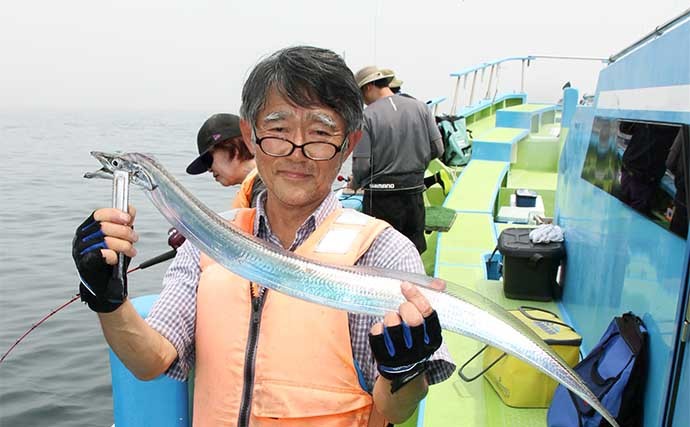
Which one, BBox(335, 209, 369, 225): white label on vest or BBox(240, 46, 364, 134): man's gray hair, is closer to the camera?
BBox(240, 46, 364, 134): man's gray hair

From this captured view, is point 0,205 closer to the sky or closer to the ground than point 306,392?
closer to the ground

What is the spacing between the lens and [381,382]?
170cm

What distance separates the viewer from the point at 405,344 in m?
1.49

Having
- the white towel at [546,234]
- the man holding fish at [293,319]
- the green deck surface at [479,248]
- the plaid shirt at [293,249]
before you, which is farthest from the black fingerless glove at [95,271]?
the white towel at [546,234]

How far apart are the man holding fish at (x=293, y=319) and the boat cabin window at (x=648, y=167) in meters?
1.32

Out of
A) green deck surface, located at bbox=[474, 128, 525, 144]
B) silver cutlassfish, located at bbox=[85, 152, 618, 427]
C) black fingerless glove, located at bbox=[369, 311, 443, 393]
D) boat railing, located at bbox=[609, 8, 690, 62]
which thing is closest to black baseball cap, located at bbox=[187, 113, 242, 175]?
silver cutlassfish, located at bbox=[85, 152, 618, 427]

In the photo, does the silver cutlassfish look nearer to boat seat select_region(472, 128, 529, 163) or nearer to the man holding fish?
the man holding fish

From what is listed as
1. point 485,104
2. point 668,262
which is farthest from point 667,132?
point 485,104

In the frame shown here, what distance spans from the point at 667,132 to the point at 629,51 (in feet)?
4.35

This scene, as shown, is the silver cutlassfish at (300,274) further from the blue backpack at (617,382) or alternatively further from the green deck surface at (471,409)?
the green deck surface at (471,409)

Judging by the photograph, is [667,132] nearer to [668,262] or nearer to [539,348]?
[668,262]

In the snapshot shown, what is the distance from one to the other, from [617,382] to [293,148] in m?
1.98

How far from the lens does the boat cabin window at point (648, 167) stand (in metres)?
2.41

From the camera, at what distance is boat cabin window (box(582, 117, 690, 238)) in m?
2.41
